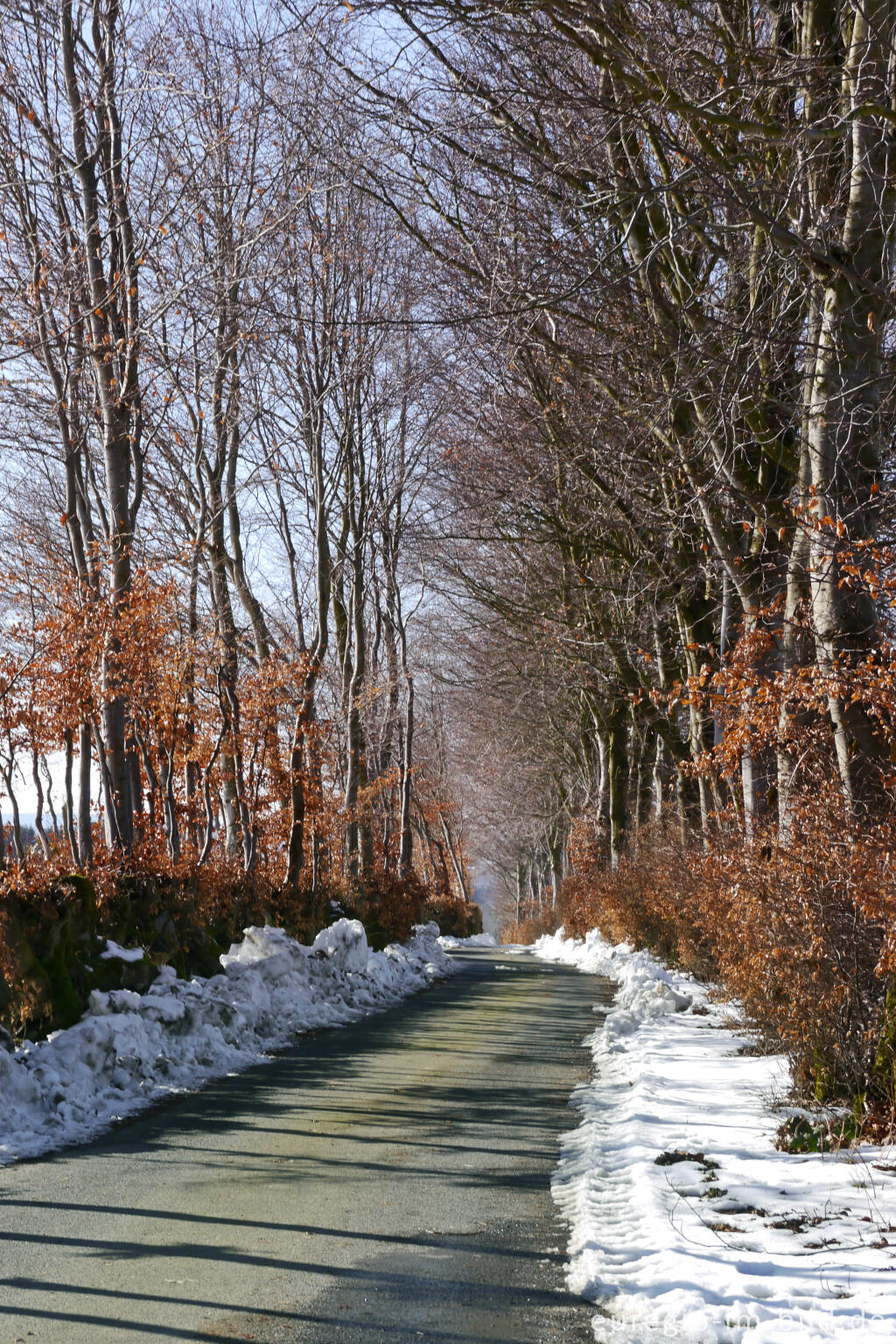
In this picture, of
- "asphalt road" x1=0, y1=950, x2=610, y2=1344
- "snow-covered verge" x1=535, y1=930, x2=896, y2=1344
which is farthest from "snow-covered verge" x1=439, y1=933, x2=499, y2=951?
"snow-covered verge" x1=535, y1=930, x2=896, y2=1344

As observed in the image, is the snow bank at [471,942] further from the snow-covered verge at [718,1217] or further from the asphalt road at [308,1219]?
the snow-covered verge at [718,1217]

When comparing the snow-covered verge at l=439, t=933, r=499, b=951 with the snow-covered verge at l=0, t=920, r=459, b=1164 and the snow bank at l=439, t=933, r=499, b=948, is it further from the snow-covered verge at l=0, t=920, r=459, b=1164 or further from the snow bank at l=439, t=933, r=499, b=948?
the snow-covered verge at l=0, t=920, r=459, b=1164

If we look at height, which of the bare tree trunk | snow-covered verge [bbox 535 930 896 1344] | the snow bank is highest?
the bare tree trunk

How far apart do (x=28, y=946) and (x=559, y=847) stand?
4475cm

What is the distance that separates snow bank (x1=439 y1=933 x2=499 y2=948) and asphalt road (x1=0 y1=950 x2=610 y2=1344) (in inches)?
1047

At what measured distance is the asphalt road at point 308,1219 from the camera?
13.9 feet

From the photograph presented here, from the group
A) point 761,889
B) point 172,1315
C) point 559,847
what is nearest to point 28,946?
point 172,1315

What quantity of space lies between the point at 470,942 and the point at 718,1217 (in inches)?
1543

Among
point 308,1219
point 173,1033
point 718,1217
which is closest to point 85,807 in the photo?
point 173,1033

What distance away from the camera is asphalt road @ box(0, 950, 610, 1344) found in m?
4.24

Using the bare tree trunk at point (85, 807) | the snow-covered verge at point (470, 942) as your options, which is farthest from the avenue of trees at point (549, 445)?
the snow-covered verge at point (470, 942)

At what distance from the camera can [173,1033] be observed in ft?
31.8

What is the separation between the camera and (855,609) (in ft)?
27.2

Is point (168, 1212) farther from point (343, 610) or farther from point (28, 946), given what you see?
point (343, 610)
